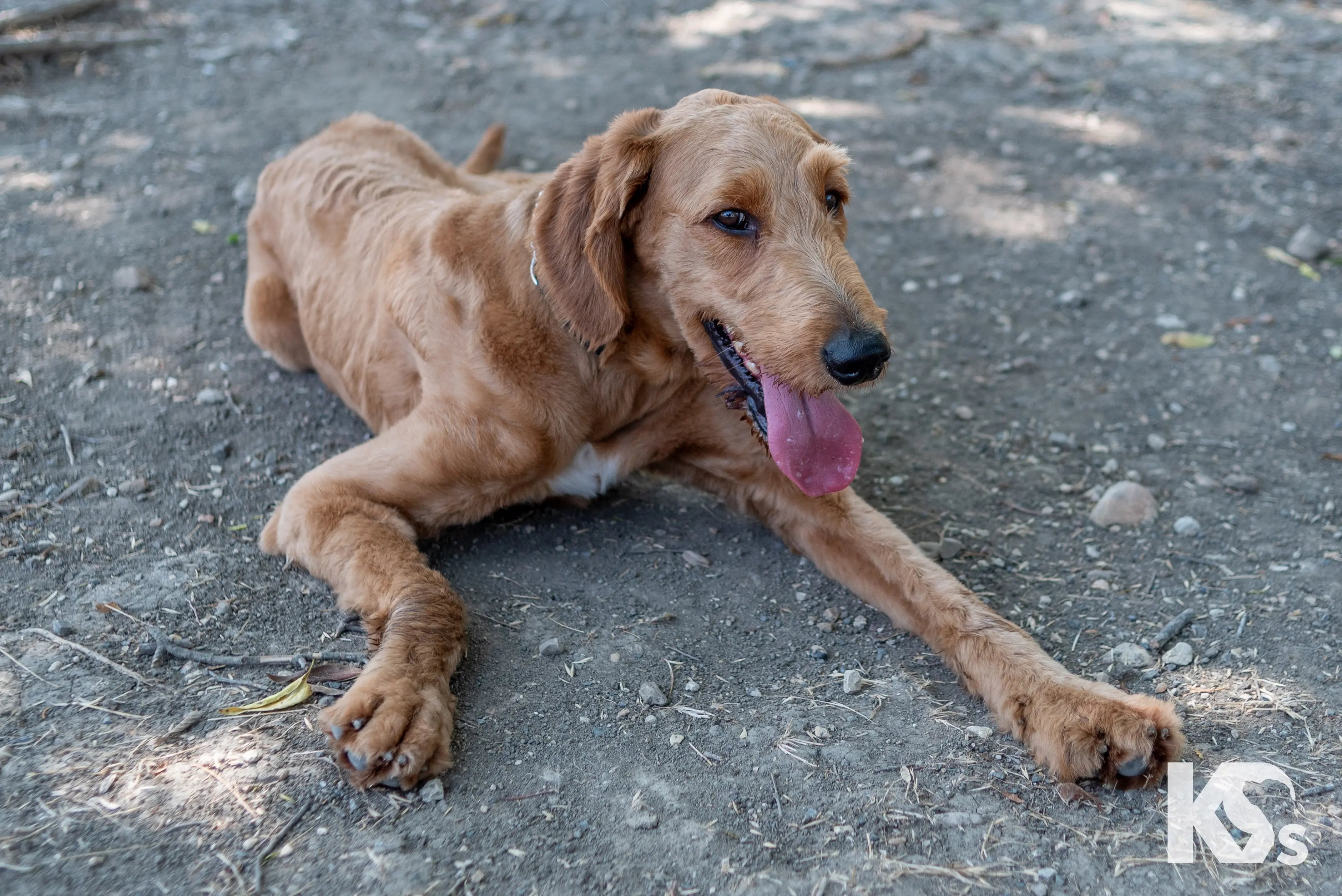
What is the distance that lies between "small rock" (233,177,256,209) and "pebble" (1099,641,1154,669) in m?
5.01

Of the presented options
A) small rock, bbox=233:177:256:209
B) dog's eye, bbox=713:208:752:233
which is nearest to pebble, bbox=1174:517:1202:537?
dog's eye, bbox=713:208:752:233

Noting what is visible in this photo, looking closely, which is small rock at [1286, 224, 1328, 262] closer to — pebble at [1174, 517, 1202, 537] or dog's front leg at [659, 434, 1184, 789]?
pebble at [1174, 517, 1202, 537]

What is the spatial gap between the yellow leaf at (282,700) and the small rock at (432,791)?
19.9 inches

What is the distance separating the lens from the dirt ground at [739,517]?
2.52m

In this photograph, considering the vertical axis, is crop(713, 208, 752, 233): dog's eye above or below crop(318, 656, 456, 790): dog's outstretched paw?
above

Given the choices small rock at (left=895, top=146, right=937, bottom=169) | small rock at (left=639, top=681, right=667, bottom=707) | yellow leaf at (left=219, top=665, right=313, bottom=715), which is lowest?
small rock at (left=639, top=681, right=667, bottom=707)

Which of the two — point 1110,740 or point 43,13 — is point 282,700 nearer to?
point 1110,740

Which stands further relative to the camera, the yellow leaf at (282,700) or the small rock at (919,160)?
the small rock at (919,160)

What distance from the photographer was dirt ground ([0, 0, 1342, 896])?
2.52 meters

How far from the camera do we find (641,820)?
2.58 meters

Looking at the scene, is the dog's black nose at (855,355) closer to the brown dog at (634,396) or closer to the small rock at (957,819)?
the brown dog at (634,396)

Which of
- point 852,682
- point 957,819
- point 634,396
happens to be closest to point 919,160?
point 634,396

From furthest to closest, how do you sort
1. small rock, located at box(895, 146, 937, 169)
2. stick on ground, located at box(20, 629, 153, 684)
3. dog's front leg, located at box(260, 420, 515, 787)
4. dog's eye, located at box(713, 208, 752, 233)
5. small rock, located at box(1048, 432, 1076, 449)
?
small rock, located at box(895, 146, 937, 169)
small rock, located at box(1048, 432, 1076, 449)
dog's eye, located at box(713, 208, 752, 233)
stick on ground, located at box(20, 629, 153, 684)
dog's front leg, located at box(260, 420, 515, 787)

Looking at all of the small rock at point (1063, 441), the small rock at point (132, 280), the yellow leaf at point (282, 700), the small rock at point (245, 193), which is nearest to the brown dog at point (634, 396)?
the yellow leaf at point (282, 700)
